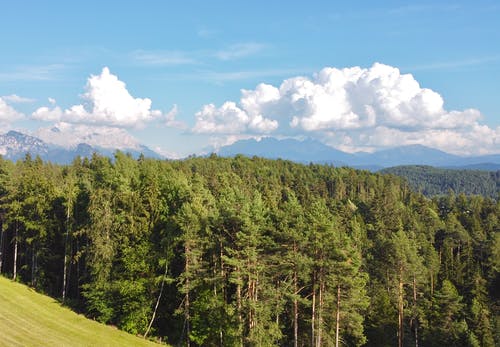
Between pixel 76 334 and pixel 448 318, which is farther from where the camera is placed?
pixel 448 318

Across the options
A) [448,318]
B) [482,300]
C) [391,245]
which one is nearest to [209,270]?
[391,245]

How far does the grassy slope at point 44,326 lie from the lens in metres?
30.3

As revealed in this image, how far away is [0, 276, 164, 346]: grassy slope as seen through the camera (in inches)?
1193

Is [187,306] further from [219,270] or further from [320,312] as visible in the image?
[320,312]

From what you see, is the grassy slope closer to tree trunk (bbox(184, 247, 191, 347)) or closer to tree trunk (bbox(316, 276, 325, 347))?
tree trunk (bbox(184, 247, 191, 347))

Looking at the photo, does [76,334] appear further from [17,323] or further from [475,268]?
[475,268]

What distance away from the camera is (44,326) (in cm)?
3481

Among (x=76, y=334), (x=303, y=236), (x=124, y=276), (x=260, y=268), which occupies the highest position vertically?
(x=303, y=236)

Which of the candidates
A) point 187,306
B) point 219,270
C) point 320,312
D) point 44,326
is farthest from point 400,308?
point 44,326

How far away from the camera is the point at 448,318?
2028 inches

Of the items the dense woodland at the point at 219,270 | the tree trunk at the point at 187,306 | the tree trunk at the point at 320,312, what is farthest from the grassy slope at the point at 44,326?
the tree trunk at the point at 320,312

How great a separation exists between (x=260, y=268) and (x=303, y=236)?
4.43m

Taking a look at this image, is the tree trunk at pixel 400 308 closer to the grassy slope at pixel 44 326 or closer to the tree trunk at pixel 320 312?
the tree trunk at pixel 320 312

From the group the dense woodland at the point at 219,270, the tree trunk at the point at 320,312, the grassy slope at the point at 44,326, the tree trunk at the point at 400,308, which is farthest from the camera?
the tree trunk at the point at 400,308
